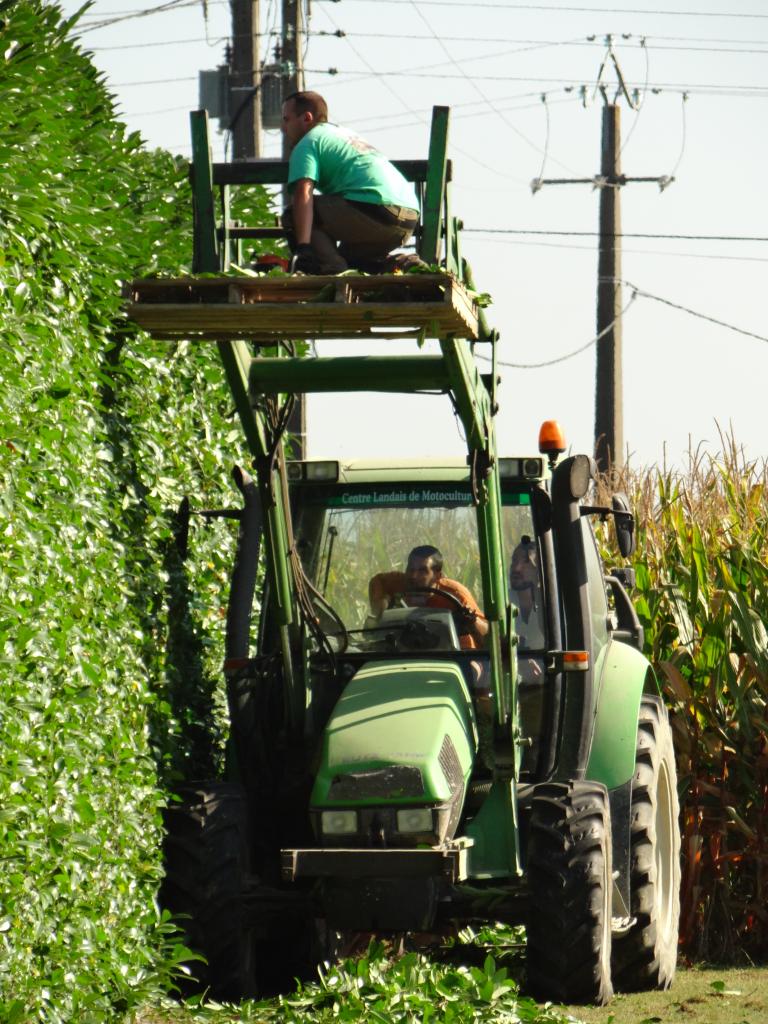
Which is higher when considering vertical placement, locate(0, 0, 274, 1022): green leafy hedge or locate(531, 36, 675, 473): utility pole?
locate(531, 36, 675, 473): utility pole

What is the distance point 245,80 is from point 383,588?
11207 millimetres

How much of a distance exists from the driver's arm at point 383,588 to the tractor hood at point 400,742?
364 millimetres

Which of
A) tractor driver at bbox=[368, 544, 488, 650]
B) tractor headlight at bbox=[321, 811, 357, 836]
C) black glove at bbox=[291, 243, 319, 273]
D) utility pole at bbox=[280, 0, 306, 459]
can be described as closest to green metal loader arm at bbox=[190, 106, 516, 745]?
black glove at bbox=[291, 243, 319, 273]

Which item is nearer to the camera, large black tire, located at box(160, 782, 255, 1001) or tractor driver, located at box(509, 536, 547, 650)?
large black tire, located at box(160, 782, 255, 1001)

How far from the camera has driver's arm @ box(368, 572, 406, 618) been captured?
7492mm

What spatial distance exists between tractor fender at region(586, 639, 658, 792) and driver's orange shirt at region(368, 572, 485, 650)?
726 mm

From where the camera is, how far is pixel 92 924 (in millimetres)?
6121

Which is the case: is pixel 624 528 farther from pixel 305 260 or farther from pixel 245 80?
pixel 245 80

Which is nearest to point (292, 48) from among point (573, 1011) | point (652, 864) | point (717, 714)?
point (717, 714)

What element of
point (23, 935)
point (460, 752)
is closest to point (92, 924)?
point (23, 935)

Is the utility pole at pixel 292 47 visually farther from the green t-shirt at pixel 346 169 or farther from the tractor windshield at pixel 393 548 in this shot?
the green t-shirt at pixel 346 169

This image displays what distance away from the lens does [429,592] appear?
7.45m

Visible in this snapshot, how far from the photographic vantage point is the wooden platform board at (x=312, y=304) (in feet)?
19.7

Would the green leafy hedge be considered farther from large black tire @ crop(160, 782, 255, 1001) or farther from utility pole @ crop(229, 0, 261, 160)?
utility pole @ crop(229, 0, 261, 160)
